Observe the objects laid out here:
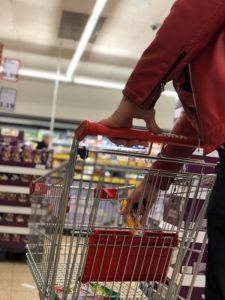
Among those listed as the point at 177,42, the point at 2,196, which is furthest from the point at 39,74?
the point at 177,42

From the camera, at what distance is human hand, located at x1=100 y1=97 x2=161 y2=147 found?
1306 mm

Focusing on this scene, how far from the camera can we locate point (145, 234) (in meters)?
1.75

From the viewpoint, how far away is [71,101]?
13828 millimetres

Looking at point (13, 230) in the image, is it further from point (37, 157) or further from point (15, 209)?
point (37, 157)

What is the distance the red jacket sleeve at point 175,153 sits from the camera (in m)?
1.62

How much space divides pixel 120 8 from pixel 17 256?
15.4ft

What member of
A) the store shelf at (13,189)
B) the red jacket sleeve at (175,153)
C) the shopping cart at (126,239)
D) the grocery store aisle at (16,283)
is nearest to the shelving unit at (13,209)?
the store shelf at (13,189)

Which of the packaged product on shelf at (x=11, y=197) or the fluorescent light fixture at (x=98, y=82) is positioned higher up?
the fluorescent light fixture at (x=98, y=82)

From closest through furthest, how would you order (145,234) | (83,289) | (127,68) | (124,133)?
(124,133) < (145,234) < (83,289) < (127,68)

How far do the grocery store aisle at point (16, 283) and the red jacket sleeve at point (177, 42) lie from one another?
289 centimetres

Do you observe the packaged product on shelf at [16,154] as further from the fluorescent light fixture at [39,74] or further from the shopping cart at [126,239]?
the fluorescent light fixture at [39,74]

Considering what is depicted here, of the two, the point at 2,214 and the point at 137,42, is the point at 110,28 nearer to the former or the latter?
the point at 137,42

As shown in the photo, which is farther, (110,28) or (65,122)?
(65,122)

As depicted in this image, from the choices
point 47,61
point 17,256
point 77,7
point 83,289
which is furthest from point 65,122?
point 83,289
